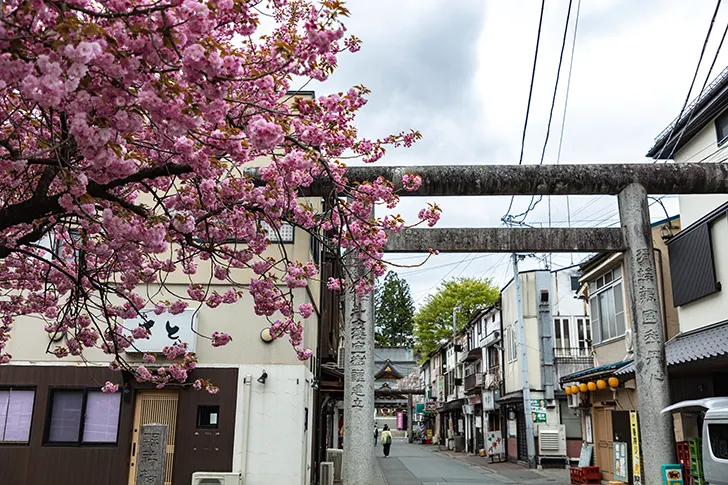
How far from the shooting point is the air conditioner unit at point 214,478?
12789mm

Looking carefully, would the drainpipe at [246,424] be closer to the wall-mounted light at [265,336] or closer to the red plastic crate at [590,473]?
the wall-mounted light at [265,336]

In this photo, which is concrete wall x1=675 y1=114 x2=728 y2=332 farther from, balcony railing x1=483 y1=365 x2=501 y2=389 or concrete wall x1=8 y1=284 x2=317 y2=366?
balcony railing x1=483 y1=365 x2=501 y2=389

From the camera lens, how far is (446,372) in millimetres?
58625

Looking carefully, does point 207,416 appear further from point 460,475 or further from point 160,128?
point 460,475

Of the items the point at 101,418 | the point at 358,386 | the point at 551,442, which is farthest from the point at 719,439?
the point at 551,442

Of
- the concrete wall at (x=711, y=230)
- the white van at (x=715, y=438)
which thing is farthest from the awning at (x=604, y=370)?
the white van at (x=715, y=438)

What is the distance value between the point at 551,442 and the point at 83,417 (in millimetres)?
20765

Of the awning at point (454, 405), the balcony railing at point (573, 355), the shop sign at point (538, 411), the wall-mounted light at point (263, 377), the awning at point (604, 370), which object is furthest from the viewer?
the awning at point (454, 405)

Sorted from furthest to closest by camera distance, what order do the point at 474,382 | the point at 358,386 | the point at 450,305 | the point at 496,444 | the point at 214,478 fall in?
the point at 450,305, the point at 474,382, the point at 496,444, the point at 214,478, the point at 358,386

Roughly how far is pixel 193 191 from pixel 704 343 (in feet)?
34.3

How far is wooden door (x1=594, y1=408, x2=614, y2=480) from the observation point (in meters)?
19.7

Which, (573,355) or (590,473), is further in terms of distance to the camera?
(573,355)

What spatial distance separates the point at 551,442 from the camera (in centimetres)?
2783

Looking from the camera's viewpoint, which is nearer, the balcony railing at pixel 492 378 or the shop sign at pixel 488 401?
the shop sign at pixel 488 401
